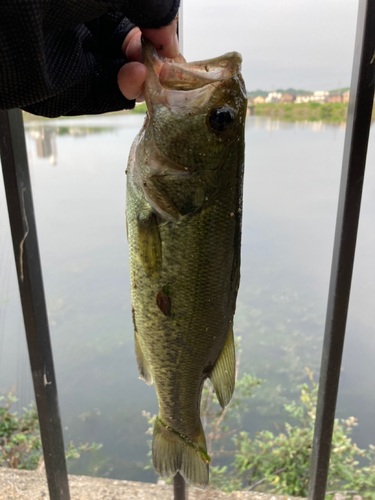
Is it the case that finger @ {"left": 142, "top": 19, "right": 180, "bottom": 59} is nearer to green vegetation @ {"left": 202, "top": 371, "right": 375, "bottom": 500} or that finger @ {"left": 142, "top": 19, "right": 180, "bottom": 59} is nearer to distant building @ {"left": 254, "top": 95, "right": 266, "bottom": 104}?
distant building @ {"left": 254, "top": 95, "right": 266, "bottom": 104}

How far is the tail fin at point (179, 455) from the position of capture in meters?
1.05

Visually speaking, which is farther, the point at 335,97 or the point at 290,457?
the point at 290,457

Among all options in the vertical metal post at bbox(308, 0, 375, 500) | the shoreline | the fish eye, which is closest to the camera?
the fish eye

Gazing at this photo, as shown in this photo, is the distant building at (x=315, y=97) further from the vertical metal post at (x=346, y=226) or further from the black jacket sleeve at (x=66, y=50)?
the black jacket sleeve at (x=66, y=50)

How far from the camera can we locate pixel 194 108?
2.56 ft

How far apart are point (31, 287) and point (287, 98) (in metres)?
1.24

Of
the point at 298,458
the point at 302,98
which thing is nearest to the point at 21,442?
the point at 298,458

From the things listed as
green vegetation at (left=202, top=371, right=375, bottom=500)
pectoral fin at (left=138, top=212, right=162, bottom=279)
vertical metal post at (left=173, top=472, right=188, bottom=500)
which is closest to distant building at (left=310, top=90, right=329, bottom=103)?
pectoral fin at (left=138, top=212, right=162, bottom=279)

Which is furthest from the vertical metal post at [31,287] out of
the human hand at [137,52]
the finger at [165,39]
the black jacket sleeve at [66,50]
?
the finger at [165,39]

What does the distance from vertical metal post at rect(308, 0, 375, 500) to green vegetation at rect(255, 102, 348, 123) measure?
0.48m

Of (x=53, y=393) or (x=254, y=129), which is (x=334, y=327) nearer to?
(x=254, y=129)

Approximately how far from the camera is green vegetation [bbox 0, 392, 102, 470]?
78.9 inches

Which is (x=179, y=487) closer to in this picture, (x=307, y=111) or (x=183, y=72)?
(x=183, y=72)

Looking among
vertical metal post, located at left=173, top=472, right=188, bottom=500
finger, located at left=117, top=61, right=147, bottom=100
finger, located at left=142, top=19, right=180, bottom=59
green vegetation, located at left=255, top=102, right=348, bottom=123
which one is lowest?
vertical metal post, located at left=173, top=472, right=188, bottom=500
